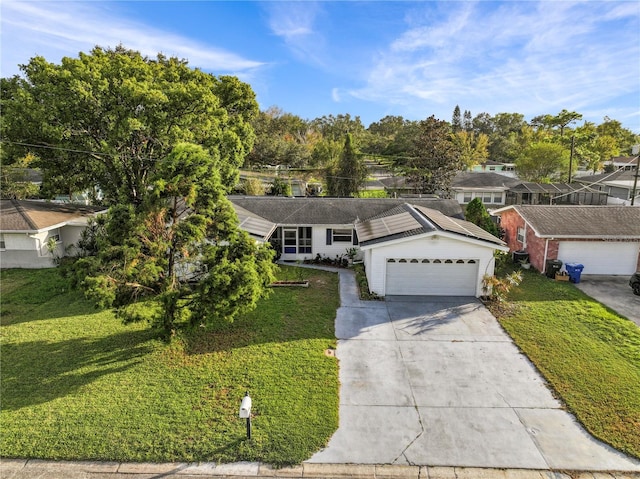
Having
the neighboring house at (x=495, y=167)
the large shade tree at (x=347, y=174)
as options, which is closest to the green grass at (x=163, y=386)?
the large shade tree at (x=347, y=174)

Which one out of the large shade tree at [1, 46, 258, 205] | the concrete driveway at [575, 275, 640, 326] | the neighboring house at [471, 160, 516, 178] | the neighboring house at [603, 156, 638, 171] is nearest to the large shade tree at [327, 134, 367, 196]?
the large shade tree at [1, 46, 258, 205]

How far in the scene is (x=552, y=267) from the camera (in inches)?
712

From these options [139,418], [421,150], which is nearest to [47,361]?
[139,418]

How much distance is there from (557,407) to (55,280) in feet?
65.3

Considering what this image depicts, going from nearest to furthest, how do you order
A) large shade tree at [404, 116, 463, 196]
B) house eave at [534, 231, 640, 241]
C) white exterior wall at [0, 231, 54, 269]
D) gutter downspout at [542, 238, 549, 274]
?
house eave at [534, 231, 640, 241] → gutter downspout at [542, 238, 549, 274] → white exterior wall at [0, 231, 54, 269] → large shade tree at [404, 116, 463, 196]

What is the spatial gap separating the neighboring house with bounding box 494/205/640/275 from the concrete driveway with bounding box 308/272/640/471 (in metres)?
7.39

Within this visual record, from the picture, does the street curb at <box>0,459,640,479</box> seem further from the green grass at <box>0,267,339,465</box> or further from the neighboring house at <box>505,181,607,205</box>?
the neighboring house at <box>505,181,607,205</box>

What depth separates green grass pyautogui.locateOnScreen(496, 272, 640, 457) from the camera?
8.68 metres

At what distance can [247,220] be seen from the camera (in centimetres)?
1938

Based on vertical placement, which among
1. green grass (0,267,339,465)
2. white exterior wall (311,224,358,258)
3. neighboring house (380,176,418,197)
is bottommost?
green grass (0,267,339,465)

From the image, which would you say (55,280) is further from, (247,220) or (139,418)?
(139,418)

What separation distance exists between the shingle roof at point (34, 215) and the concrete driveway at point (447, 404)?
16120 millimetres

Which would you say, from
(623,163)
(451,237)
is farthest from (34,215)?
(623,163)

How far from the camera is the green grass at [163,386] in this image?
7855 millimetres
